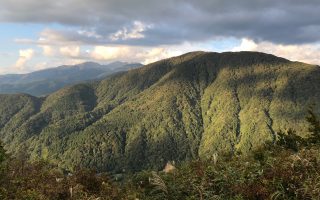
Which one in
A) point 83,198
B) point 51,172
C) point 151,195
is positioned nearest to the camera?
point 83,198

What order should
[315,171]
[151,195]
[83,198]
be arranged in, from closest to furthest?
[315,171], [83,198], [151,195]

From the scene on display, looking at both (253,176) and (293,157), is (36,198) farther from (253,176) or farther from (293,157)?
(293,157)

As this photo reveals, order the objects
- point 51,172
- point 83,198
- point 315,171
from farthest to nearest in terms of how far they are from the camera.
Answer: point 51,172, point 83,198, point 315,171

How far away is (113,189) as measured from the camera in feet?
58.4

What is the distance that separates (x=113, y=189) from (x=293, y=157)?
26.8 ft

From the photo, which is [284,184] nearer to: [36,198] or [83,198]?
[83,198]

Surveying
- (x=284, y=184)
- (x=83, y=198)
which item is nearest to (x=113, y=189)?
(x=83, y=198)

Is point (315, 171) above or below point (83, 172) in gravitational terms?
above

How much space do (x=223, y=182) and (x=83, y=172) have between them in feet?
25.6

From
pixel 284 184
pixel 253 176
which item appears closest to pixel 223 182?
pixel 253 176

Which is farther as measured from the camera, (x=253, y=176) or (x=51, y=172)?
(x=51, y=172)

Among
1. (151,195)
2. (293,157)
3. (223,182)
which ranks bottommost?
(151,195)

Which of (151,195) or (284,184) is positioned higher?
(284,184)

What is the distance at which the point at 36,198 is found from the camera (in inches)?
552
